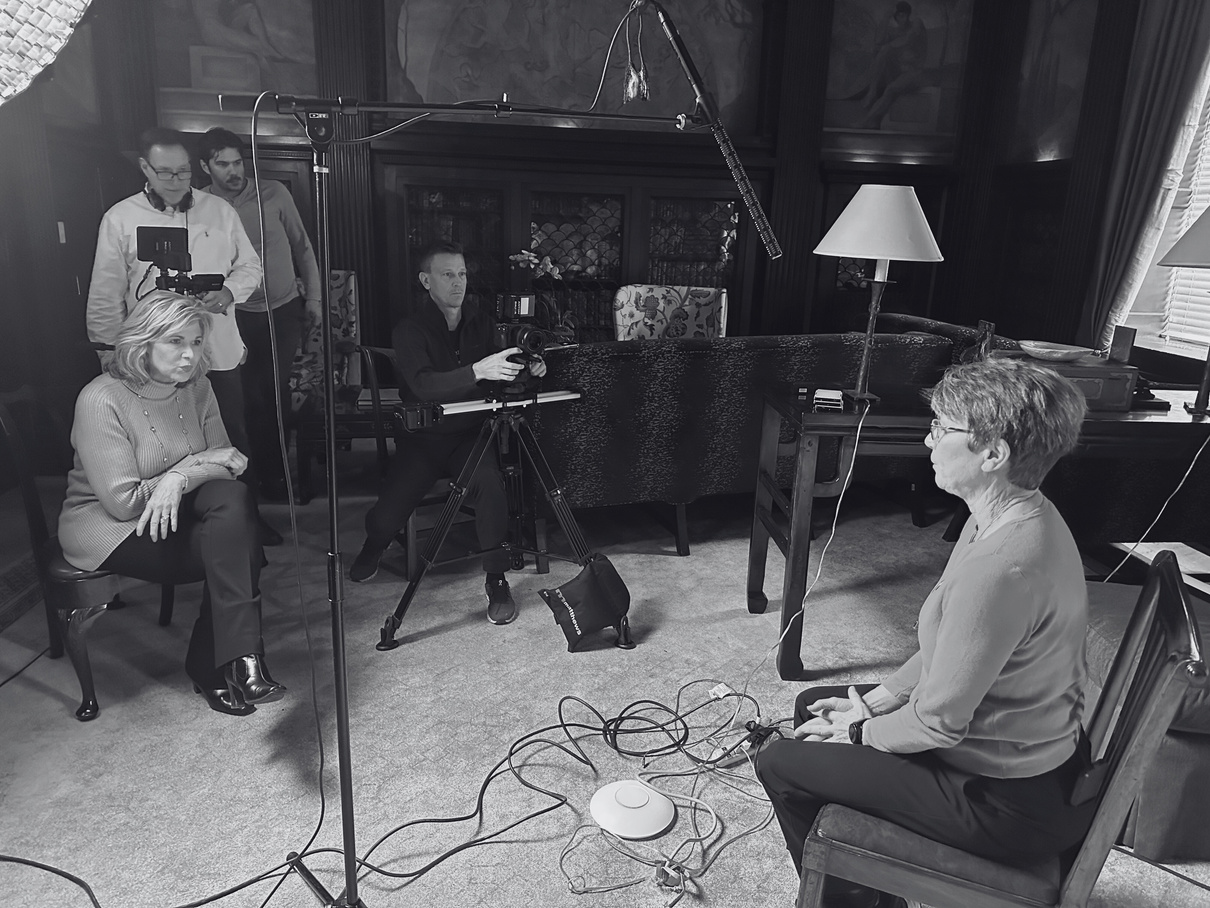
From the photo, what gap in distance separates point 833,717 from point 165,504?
1.63 m

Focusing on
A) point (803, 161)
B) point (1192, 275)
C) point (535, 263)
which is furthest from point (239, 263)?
point (1192, 275)

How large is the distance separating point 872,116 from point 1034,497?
16.5ft

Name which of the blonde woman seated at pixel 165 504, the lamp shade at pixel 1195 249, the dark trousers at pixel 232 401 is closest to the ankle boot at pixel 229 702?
the blonde woman seated at pixel 165 504

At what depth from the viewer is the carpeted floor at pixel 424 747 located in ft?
5.54

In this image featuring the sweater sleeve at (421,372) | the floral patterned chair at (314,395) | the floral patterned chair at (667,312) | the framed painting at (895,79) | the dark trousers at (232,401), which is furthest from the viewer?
the framed painting at (895,79)

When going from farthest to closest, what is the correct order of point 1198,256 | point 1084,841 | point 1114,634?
1. point 1198,256
2. point 1114,634
3. point 1084,841

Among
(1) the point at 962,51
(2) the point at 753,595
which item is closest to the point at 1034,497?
(2) the point at 753,595

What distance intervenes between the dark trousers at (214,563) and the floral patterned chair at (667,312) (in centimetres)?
260

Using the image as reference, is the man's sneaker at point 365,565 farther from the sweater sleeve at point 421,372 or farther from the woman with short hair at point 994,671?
the woman with short hair at point 994,671

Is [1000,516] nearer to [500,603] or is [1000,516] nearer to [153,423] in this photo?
[500,603]

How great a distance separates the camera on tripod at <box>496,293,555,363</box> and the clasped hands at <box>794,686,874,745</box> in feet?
4.62

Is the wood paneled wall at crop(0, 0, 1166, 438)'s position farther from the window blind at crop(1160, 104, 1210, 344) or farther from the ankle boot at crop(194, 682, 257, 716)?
the ankle boot at crop(194, 682, 257, 716)

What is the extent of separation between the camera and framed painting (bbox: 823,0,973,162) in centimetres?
548

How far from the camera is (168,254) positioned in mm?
2740
